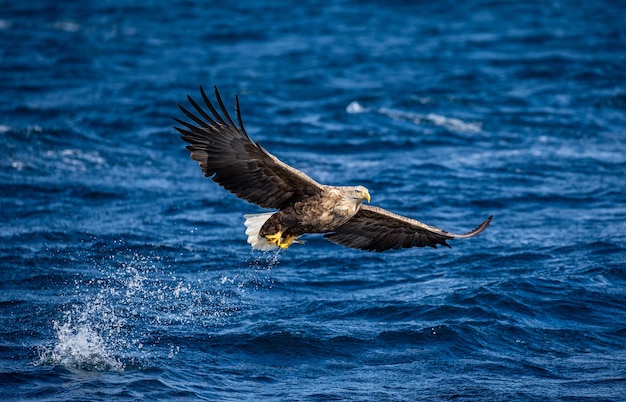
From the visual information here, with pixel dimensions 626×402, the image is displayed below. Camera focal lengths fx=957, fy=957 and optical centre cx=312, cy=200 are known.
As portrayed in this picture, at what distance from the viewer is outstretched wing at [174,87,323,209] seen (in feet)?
26.8

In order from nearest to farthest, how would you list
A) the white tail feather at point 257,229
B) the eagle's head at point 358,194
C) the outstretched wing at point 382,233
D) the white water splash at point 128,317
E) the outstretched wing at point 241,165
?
the outstretched wing at point 241,165
the eagle's head at point 358,194
the white tail feather at point 257,229
the white water splash at point 128,317
the outstretched wing at point 382,233

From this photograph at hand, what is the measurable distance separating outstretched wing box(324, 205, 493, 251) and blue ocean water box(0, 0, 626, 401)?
0.99m

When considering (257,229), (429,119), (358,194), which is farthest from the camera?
(429,119)

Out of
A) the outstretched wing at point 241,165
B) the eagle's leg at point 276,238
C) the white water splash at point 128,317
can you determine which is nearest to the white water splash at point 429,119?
the white water splash at point 128,317

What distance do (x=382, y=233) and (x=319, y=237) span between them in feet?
11.5

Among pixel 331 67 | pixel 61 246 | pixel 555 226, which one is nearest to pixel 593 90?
pixel 331 67

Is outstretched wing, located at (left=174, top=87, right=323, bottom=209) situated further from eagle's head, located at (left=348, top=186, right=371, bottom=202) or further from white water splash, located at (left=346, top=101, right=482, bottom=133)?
white water splash, located at (left=346, top=101, right=482, bottom=133)

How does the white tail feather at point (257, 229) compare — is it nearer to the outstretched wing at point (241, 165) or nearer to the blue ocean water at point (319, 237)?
the outstretched wing at point (241, 165)

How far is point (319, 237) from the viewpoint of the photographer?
1298 cm

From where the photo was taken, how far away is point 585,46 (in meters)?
23.4

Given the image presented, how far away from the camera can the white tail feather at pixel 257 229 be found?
29.1 ft

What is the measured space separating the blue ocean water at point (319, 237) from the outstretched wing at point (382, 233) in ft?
3.24

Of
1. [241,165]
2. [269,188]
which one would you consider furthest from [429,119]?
[241,165]

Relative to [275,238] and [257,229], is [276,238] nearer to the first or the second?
[275,238]
